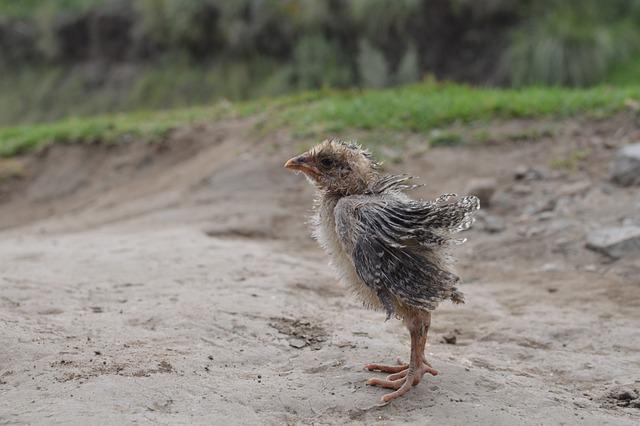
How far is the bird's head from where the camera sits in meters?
4.44

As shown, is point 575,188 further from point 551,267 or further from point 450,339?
point 450,339

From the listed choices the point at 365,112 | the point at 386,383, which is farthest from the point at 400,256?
Result: the point at 365,112

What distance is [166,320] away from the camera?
4938mm

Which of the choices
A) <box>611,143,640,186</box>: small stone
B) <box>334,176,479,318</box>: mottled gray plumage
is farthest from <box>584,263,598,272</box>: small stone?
<box>334,176,479,318</box>: mottled gray plumage

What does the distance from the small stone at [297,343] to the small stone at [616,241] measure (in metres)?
3.44

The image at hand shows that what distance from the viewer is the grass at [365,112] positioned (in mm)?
10539

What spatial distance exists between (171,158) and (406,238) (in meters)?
7.97

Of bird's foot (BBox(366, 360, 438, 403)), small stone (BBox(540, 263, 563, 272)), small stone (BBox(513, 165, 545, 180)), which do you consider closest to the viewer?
bird's foot (BBox(366, 360, 438, 403))

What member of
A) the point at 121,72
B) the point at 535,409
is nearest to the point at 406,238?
Answer: the point at 535,409

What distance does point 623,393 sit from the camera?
4.20 m

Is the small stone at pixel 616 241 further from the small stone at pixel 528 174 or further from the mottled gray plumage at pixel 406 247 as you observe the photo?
the mottled gray plumage at pixel 406 247

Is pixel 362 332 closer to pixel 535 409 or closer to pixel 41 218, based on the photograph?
pixel 535 409

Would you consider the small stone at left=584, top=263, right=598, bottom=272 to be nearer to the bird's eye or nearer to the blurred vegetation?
the bird's eye

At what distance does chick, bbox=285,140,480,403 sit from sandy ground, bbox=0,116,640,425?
9.2 inches
